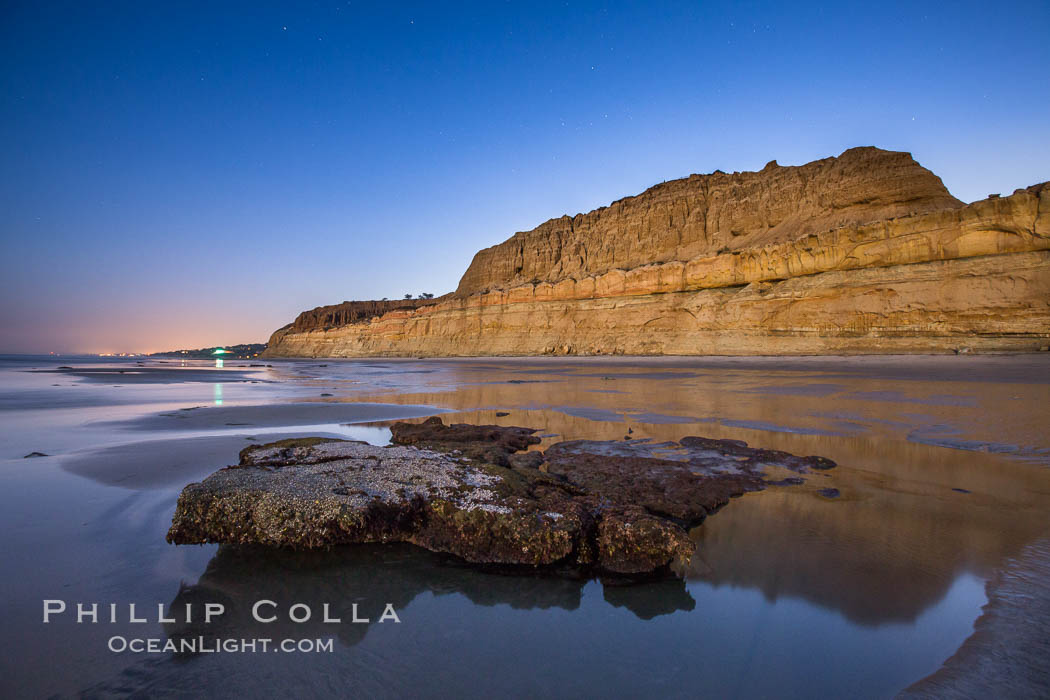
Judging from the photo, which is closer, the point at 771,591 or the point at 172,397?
the point at 771,591

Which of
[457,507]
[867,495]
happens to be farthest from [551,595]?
[867,495]

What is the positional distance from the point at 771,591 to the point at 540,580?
1.08 m

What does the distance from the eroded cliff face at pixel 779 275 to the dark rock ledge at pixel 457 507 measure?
23521 mm

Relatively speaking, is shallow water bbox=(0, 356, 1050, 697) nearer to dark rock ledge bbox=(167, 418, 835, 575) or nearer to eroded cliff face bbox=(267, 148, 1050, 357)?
dark rock ledge bbox=(167, 418, 835, 575)

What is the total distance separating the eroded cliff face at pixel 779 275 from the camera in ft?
61.8

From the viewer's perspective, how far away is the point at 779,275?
89.4ft

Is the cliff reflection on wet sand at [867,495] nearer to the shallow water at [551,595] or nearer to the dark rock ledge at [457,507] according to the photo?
the shallow water at [551,595]

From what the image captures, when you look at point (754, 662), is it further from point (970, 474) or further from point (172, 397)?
point (172, 397)

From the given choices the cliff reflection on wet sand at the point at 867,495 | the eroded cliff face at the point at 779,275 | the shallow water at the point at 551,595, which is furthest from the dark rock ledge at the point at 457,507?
the eroded cliff face at the point at 779,275

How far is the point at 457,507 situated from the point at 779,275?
3014cm

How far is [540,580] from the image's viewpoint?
6.95 ft

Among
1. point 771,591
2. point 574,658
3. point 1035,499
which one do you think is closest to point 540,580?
point 574,658

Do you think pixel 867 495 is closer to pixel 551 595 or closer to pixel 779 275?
pixel 551 595

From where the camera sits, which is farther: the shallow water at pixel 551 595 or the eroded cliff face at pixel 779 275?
the eroded cliff face at pixel 779 275
